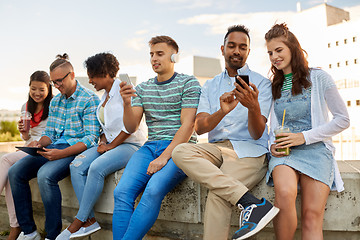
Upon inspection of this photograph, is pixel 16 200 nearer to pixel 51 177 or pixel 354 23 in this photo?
pixel 51 177

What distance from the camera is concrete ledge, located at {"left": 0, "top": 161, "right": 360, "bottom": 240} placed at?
2822mm

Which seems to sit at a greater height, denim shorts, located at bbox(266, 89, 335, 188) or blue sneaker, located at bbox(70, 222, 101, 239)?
denim shorts, located at bbox(266, 89, 335, 188)

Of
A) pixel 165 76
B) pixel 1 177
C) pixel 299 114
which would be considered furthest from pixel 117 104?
pixel 299 114

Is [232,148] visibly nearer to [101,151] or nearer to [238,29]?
[238,29]

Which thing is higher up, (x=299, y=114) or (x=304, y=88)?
(x=304, y=88)

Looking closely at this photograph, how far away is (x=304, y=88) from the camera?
2.94m

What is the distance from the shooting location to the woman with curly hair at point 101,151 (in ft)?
10.7

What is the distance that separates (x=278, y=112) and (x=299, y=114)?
0.18 meters

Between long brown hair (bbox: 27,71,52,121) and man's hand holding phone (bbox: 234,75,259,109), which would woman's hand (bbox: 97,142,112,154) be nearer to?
long brown hair (bbox: 27,71,52,121)

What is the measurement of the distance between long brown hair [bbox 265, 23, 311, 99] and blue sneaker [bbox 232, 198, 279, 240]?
1009mm

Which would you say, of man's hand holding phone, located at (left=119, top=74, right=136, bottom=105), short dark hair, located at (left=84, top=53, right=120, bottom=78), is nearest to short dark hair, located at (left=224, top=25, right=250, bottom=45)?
man's hand holding phone, located at (left=119, top=74, right=136, bottom=105)

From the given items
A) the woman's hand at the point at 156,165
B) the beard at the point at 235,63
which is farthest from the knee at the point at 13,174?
the beard at the point at 235,63

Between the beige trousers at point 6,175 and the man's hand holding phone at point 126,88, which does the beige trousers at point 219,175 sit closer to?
the man's hand holding phone at point 126,88

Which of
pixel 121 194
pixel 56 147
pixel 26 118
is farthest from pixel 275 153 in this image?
pixel 26 118
